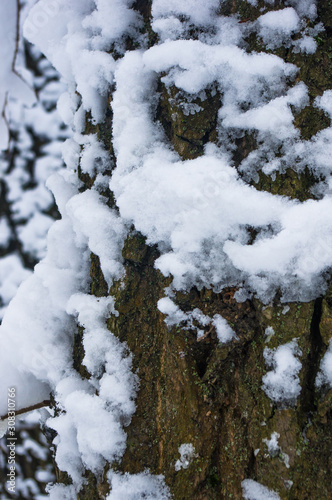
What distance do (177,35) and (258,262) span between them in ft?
2.68

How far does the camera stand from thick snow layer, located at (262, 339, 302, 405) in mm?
836

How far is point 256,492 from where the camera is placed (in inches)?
32.1

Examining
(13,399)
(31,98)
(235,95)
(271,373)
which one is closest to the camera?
(271,373)

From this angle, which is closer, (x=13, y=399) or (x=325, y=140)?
(x=325, y=140)

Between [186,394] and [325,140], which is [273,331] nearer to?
[186,394]

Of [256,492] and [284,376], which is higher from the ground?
[284,376]

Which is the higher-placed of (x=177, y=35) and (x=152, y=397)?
(x=177, y=35)

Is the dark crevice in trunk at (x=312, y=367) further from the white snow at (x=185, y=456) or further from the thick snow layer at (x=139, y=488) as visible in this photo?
the thick snow layer at (x=139, y=488)

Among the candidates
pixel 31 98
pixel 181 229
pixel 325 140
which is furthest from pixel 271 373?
pixel 31 98

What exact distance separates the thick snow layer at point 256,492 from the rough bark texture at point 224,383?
13 mm

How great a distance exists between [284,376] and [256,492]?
0.96 feet

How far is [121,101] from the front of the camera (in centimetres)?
112

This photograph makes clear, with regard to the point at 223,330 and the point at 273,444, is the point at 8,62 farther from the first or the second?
A: the point at 273,444

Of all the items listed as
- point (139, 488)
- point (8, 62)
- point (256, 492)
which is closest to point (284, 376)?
point (256, 492)
